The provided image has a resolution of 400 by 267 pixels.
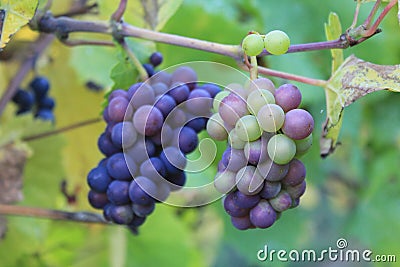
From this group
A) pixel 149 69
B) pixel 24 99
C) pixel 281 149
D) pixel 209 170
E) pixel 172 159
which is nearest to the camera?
pixel 281 149

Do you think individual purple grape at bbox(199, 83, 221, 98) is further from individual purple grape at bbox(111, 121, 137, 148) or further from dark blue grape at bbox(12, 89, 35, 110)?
dark blue grape at bbox(12, 89, 35, 110)

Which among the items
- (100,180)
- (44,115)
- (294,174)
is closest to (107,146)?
(100,180)

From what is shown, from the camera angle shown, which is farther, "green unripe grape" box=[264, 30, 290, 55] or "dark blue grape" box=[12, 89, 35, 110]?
"dark blue grape" box=[12, 89, 35, 110]

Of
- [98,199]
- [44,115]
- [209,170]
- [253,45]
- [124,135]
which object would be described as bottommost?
[209,170]

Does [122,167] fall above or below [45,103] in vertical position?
above

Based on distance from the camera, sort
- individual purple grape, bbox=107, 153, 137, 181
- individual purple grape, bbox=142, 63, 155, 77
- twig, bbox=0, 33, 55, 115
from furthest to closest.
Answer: twig, bbox=0, 33, 55, 115, individual purple grape, bbox=142, 63, 155, 77, individual purple grape, bbox=107, 153, 137, 181

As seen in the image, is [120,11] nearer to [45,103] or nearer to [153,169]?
[153,169]

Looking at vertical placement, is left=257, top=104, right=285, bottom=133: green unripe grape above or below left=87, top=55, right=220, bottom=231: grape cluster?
above

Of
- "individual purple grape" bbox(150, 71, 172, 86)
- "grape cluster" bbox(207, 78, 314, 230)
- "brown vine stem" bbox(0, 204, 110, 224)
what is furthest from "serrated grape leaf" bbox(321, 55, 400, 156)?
"brown vine stem" bbox(0, 204, 110, 224)
